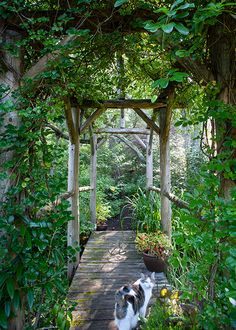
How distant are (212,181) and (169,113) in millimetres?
2343

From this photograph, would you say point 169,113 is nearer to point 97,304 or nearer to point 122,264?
point 122,264

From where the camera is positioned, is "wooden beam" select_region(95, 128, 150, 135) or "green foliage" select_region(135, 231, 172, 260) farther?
"wooden beam" select_region(95, 128, 150, 135)

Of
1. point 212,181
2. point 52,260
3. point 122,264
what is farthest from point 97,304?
point 212,181

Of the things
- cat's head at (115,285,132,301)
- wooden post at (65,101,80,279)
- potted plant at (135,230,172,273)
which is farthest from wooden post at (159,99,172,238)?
cat's head at (115,285,132,301)

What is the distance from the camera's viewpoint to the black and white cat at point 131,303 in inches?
78.2

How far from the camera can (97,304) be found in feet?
8.18

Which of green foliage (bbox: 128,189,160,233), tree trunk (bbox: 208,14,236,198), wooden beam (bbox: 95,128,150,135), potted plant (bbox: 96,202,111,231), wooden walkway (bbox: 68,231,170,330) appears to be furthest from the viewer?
potted plant (bbox: 96,202,111,231)

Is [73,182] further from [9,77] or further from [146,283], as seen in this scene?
[9,77]

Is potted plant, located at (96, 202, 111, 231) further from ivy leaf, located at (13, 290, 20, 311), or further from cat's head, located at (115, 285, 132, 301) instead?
ivy leaf, located at (13, 290, 20, 311)

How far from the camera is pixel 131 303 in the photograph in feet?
6.75

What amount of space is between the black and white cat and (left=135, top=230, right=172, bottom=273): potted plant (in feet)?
2.55

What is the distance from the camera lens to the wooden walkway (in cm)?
228

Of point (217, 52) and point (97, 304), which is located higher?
point (217, 52)

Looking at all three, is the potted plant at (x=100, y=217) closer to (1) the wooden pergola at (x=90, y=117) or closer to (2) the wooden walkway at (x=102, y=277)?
(1) the wooden pergola at (x=90, y=117)
